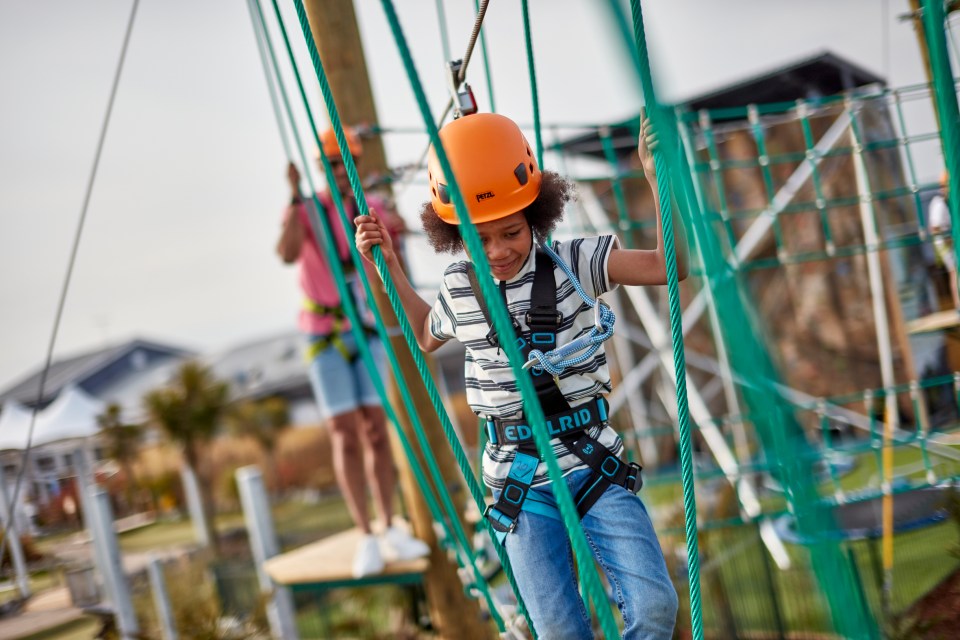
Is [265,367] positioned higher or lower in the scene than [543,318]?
lower

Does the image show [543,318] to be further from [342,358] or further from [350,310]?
[342,358]

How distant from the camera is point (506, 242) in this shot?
1953 millimetres

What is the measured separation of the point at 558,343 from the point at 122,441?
1848 cm

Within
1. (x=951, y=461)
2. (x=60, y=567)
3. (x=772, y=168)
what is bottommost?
(x=951, y=461)

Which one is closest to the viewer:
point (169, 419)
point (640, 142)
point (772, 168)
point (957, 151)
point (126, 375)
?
point (957, 151)

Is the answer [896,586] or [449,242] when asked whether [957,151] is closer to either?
[449,242]

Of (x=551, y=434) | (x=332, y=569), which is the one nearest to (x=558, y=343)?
(x=551, y=434)

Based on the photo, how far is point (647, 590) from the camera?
1812mm

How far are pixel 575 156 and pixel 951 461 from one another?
6.97 meters

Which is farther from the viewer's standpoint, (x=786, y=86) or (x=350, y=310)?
(x=786, y=86)

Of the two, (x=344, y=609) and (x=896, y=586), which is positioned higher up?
(x=896, y=586)

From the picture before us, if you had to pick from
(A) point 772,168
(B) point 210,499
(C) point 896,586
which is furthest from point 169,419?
(C) point 896,586

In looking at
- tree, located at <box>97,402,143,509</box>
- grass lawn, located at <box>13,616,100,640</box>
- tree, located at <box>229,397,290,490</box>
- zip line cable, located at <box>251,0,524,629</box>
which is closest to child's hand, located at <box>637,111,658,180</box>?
zip line cable, located at <box>251,0,524,629</box>

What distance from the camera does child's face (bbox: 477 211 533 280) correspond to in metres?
1.94
